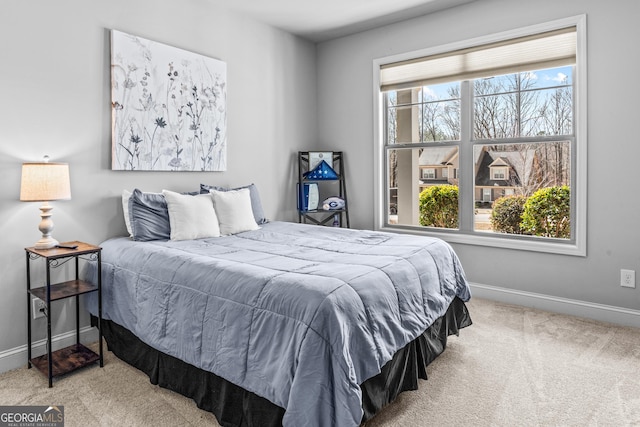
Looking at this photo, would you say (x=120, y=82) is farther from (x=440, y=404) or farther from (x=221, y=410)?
(x=440, y=404)

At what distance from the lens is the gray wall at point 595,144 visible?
306cm

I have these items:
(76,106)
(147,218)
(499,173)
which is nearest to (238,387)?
(147,218)

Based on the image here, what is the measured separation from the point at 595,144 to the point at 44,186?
3.80 m

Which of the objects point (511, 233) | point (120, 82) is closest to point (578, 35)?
point (511, 233)

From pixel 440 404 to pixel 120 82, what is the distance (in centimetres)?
294

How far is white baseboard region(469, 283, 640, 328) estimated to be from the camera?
123 inches

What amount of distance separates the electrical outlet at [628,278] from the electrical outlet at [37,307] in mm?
4071

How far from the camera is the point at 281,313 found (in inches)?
68.4

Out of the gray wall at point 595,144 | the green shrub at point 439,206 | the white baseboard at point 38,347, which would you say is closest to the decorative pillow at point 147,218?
the white baseboard at point 38,347

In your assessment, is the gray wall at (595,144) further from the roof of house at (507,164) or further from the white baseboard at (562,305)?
the roof of house at (507,164)

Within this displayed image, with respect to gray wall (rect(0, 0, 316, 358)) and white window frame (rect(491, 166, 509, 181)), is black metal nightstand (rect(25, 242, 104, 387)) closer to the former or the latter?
gray wall (rect(0, 0, 316, 358))

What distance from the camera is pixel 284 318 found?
172cm

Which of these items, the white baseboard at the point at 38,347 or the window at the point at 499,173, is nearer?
the white baseboard at the point at 38,347

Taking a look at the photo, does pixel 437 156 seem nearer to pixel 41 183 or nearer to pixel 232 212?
pixel 232 212
